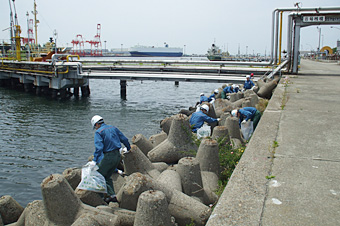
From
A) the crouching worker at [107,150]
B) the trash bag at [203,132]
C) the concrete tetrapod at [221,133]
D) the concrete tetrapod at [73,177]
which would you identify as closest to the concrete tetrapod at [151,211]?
the crouching worker at [107,150]

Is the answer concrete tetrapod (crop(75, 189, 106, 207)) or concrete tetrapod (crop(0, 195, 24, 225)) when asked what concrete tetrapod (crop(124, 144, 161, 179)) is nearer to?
concrete tetrapod (crop(75, 189, 106, 207))

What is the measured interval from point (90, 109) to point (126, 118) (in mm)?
4990

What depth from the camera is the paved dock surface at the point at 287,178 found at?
3.50m

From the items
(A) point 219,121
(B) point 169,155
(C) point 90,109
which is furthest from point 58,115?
(B) point 169,155

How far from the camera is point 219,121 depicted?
10484mm

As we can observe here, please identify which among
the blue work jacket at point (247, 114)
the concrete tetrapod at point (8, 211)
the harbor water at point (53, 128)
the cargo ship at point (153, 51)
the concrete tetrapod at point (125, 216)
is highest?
the cargo ship at point (153, 51)

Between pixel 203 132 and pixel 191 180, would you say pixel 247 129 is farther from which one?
pixel 191 180

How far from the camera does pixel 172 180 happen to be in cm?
540

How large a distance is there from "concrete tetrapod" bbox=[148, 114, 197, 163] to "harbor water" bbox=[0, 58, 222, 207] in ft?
12.2

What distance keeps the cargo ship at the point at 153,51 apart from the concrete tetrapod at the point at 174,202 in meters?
132

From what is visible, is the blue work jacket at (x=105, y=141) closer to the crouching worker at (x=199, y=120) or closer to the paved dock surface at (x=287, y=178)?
the paved dock surface at (x=287, y=178)

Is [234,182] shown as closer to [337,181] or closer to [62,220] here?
[337,181]

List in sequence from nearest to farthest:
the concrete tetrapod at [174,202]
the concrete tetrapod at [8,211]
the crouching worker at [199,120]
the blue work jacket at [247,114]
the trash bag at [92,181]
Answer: the concrete tetrapod at [174,202] → the trash bag at [92,181] → the concrete tetrapod at [8,211] → the crouching worker at [199,120] → the blue work jacket at [247,114]

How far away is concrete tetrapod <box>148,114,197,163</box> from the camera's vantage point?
25.1 ft
